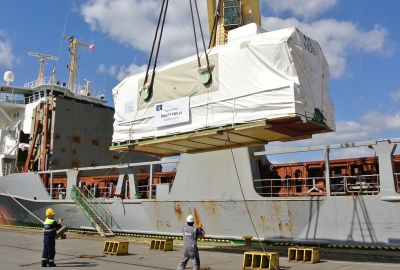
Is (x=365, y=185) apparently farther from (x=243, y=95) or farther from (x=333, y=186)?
(x=243, y=95)

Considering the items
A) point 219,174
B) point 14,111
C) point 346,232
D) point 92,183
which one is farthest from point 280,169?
point 14,111

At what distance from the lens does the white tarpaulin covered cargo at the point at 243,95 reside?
7.49 metres

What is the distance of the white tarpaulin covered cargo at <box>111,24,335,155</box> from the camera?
7.49 meters

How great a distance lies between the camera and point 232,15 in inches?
486

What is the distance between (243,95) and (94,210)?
997 centimetres

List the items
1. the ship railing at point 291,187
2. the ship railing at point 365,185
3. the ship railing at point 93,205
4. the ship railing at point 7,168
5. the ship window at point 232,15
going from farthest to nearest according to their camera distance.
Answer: the ship railing at point 7,168, the ship railing at point 93,205, the ship window at point 232,15, the ship railing at point 291,187, the ship railing at point 365,185

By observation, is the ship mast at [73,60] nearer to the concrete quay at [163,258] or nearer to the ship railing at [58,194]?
the ship railing at [58,194]

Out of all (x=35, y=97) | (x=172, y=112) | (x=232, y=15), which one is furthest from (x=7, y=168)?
(x=172, y=112)

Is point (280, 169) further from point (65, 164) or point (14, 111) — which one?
point (14, 111)

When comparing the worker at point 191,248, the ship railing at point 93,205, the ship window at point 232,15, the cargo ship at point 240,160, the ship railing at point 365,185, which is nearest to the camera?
the worker at point 191,248

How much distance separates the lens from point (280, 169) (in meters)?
12.7

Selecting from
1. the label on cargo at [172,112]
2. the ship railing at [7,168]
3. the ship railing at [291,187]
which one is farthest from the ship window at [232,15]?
the ship railing at [7,168]

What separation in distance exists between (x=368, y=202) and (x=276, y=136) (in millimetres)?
3020

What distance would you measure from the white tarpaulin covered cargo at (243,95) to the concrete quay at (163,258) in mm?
2652
